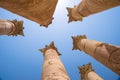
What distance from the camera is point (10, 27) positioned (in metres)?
16.2

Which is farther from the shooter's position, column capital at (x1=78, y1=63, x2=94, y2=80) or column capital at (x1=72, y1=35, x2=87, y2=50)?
column capital at (x1=78, y1=63, x2=94, y2=80)

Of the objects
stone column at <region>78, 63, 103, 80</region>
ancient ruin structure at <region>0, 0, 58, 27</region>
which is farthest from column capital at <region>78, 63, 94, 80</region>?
ancient ruin structure at <region>0, 0, 58, 27</region>

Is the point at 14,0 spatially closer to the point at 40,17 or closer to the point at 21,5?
the point at 21,5

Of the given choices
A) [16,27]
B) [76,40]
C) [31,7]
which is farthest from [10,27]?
[76,40]

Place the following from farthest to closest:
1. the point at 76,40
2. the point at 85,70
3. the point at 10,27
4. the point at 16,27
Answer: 1. the point at 85,70
2. the point at 76,40
3. the point at 16,27
4. the point at 10,27

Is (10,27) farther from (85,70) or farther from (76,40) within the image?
(85,70)

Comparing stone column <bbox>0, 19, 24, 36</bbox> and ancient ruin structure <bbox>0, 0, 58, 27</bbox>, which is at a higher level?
stone column <bbox>0, 19, 24, 36</bbox>

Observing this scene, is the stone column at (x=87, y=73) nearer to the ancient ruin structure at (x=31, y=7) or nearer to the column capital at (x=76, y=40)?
the column capital at (x=76, y=40)

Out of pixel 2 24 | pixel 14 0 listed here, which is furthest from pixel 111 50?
pixel 2 24

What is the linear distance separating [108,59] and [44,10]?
17.6 feet

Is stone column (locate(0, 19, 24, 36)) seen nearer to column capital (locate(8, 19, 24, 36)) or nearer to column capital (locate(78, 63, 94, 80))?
column capital (locate(8, 19, 24, 36))

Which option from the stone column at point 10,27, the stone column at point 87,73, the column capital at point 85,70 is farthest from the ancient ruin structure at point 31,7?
the column capital at point 85,70

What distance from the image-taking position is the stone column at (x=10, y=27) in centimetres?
1469

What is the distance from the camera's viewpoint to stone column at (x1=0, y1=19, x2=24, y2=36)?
48.2 ft
